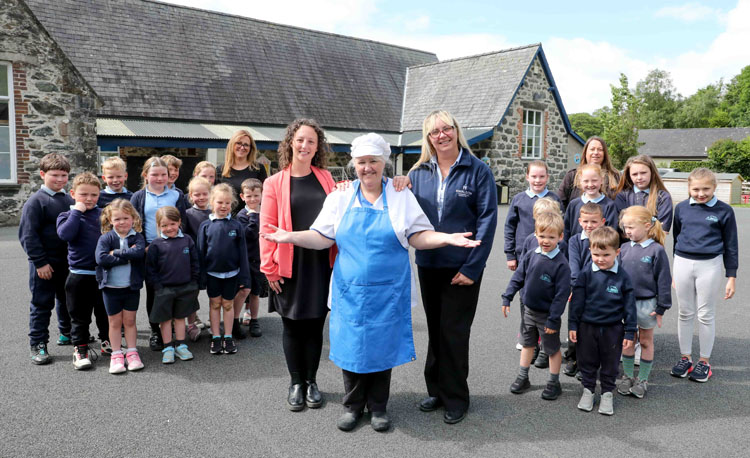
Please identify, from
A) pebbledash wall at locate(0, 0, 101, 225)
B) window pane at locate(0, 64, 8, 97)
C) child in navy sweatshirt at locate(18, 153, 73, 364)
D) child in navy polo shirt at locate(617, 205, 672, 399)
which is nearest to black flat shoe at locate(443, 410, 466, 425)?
child in navy polo shirt at locate(617, 205, 672, 399)

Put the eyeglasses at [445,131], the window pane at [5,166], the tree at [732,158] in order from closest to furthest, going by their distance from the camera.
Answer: the eyeglasses at [445,131] < the window pane at [5,166] < the tree at [732,158]

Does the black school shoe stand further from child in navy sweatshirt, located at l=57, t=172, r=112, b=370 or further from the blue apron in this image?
child in navy sweatshirt, located at l=57, t=172, r=112, b=370

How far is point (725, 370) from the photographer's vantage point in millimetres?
4453

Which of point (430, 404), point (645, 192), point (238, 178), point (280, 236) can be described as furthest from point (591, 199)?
point (238, 178)

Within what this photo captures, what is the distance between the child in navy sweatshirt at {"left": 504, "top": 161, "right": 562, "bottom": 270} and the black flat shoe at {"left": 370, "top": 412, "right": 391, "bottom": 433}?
6.12 ft

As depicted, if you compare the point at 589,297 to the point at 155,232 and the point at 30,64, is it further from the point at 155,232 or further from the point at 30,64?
the point at 30,64

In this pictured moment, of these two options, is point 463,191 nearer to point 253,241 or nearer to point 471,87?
point 253,241

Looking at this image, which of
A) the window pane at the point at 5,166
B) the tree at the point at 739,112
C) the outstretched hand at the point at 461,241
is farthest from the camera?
the tree at the point at 739,112

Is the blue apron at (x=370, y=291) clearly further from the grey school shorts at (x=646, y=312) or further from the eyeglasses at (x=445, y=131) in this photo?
the grey school shorts at (x=646, y=312)

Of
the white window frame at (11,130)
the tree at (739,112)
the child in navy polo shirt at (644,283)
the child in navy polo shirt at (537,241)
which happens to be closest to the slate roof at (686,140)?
the tree at (739,112)

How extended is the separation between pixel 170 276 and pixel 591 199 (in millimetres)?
3571

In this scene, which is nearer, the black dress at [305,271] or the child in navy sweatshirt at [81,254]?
the black dress at [305,271]

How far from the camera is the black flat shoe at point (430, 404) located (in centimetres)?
370

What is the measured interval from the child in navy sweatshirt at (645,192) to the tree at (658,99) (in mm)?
71787
